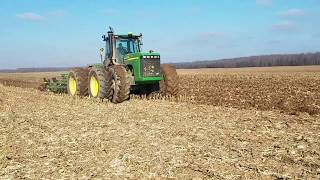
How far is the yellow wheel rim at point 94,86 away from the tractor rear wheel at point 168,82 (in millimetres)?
2674

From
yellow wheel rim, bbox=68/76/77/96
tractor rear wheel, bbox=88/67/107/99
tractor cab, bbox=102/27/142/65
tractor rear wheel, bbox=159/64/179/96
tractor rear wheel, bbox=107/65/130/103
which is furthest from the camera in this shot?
yellow wheel rim, bbox=68/76/77/96

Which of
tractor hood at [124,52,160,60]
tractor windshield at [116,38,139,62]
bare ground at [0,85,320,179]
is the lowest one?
bare ground at [0,85,320,179]

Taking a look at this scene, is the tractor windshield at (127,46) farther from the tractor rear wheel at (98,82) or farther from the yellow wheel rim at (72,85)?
the yellow wheel rim at (72,85)

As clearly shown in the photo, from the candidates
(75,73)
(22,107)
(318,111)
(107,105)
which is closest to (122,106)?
(107,105)

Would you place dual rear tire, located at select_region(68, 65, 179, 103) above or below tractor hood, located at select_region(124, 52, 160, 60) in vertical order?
below

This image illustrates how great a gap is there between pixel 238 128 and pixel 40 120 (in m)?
5.52

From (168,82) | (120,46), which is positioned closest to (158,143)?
(168,82)

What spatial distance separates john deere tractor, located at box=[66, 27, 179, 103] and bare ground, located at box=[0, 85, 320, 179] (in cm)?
245

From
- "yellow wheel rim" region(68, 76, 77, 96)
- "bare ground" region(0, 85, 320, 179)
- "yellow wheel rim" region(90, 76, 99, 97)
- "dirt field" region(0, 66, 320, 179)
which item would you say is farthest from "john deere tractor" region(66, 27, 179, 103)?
"bare ground" region(0, 85, 320, 179)

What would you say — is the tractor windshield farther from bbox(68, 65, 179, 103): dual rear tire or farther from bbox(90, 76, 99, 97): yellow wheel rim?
bbox(90, 76, 99, 97): yellow wheel rim

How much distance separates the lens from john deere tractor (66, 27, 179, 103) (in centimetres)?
1594

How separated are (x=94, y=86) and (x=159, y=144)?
9691 mm

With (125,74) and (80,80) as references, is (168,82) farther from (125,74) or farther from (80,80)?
(80,80)

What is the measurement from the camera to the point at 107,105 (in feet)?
50.0
